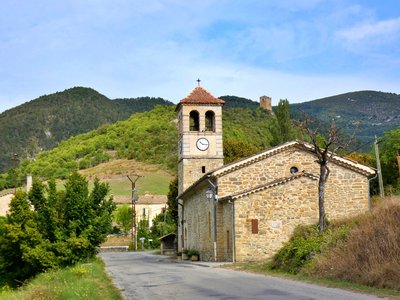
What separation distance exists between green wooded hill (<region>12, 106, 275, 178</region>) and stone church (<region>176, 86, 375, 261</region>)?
66.2 m

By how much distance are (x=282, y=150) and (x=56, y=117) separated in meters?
131

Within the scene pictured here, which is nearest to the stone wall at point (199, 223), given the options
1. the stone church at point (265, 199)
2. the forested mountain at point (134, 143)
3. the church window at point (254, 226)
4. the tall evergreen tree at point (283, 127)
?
the stone church at point (265, 199)

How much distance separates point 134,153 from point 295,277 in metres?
99.9

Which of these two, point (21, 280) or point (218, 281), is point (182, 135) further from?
point (218, 281)

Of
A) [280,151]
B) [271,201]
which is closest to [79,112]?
[280,151]

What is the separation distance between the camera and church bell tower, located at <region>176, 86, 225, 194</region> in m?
Result: 42.4

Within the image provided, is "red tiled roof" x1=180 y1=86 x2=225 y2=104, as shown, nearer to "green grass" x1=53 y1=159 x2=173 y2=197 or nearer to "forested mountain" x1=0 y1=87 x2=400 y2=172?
"green grass" x1=53 y1=159 x2=173 y2=197

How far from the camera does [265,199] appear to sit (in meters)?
29.0

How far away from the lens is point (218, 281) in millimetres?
17453

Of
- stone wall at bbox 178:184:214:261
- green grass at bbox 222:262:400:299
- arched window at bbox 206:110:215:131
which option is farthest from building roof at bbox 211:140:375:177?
arched window at bbox 206:110:215:131

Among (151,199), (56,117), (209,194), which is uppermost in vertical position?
(56,117)

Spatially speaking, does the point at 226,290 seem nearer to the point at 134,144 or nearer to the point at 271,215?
the point at 271,215

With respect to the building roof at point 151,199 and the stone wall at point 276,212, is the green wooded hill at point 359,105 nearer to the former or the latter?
the building roof at point 151,199

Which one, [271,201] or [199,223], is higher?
[271,201]
